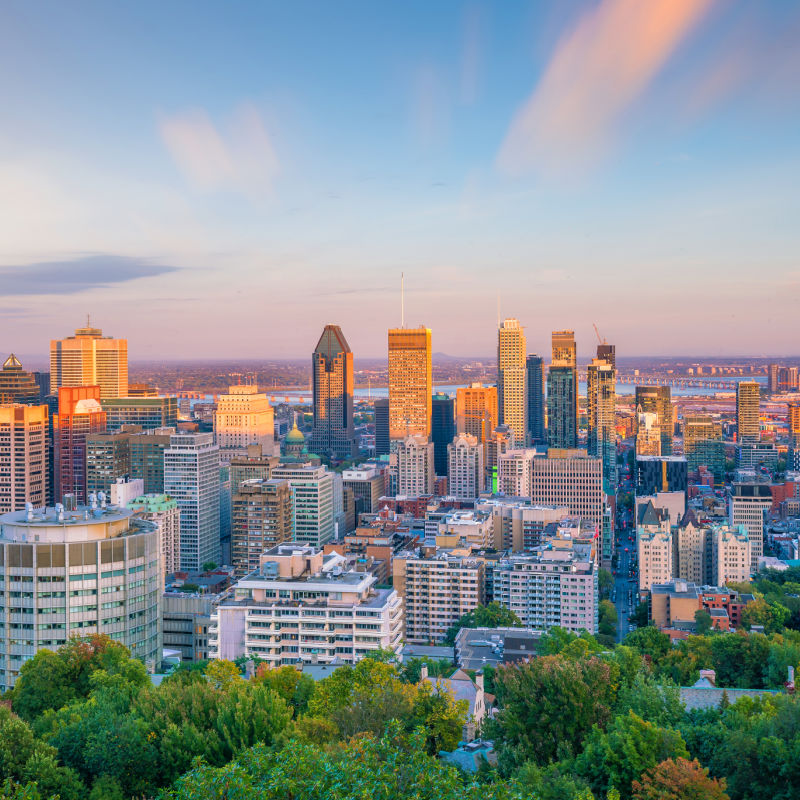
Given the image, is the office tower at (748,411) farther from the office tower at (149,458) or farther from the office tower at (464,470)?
the office tower at (149,458)

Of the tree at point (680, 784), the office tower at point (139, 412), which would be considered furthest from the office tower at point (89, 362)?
the tree at point (680, 784)

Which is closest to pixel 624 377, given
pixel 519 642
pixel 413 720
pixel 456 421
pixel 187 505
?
pixel 456 421

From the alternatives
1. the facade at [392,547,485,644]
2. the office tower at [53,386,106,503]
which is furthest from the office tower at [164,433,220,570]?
the facade at [392,547,485,644]

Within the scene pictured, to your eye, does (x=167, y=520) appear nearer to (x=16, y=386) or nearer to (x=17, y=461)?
(x=17, y=461)

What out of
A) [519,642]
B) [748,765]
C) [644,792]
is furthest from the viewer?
[519,642]

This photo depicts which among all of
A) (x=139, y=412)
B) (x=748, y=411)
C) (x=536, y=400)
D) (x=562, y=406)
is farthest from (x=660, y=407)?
(x=139, y=412)

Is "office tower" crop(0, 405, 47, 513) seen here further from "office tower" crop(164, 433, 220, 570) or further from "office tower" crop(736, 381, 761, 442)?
"office tower" crop(736, 381, 761, 442)

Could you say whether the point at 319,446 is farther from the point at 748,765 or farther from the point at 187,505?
the point at 748,765
